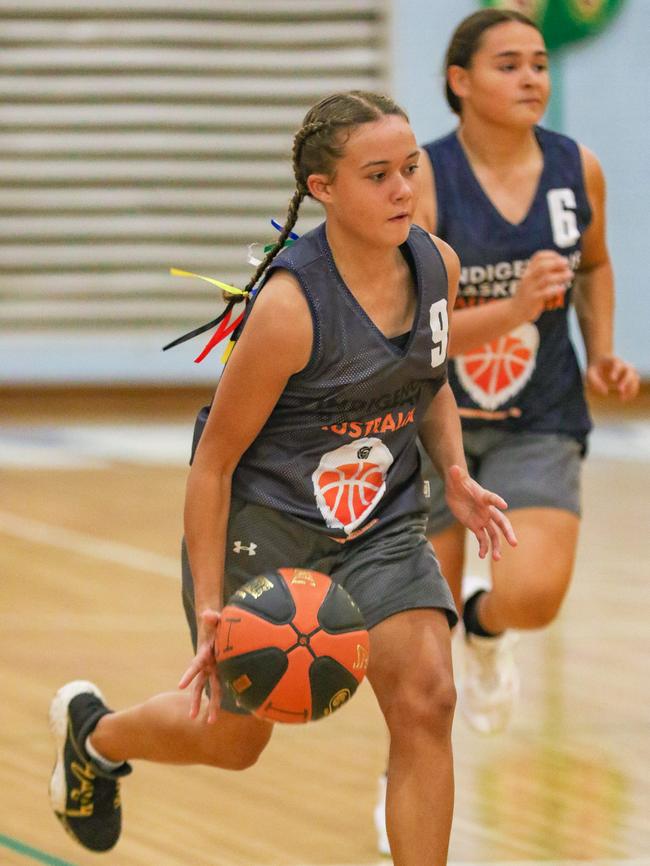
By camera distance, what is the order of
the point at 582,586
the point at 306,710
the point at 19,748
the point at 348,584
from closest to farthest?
1. the point at 306,710
2. the point at 348,584
3. the point at 19,748
4. the point at 582,586

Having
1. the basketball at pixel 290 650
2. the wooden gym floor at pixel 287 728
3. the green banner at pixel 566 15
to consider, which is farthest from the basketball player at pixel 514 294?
the green banner at pixel 566 15

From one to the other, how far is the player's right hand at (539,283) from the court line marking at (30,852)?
147cm

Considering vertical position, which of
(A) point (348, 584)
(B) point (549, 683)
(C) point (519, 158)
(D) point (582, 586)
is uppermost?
→ (C) point (519, 158)

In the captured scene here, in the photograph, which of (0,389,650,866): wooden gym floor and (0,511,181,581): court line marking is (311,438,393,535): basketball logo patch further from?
(0,511,181,581): court line marking

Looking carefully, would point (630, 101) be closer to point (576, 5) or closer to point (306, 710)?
point (576, 5)

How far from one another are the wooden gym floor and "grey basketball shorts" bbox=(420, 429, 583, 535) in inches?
25.7

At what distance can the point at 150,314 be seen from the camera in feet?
31.8

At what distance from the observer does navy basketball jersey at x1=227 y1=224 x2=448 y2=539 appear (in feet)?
8.32

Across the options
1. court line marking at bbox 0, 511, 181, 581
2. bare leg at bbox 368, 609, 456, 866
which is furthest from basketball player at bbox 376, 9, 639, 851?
court line marking at bbox 0, 511, 181, 581

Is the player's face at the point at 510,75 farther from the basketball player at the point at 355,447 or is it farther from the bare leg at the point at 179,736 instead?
the bare leg at the point at 179,736

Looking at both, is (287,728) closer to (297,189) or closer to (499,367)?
(499,367)

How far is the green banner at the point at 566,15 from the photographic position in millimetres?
8594

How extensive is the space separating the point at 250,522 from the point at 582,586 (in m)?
3.10

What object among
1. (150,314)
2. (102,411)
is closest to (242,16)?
(150,314)
